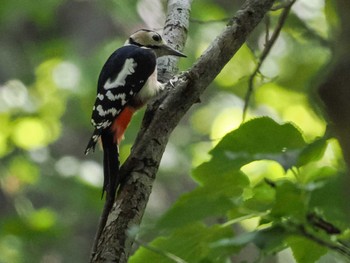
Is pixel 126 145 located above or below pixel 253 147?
above

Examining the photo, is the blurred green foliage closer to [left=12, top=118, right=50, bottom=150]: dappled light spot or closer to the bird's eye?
[left=12, top=118, right=50, bottom=150]: dappled light spot

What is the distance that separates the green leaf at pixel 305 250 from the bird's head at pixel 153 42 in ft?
6.39

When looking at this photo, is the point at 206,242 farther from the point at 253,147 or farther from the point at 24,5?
the point at 24,5

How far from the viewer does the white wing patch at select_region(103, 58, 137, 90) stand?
347cm

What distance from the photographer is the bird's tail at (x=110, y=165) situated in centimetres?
212

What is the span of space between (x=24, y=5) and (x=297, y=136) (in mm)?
4916

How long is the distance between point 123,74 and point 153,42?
9.1 inches

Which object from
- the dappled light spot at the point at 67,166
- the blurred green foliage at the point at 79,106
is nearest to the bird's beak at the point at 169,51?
the blurred green foliage at the point at 79,106

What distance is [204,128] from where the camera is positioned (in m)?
6.41

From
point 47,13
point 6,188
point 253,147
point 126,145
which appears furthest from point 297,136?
point 47,13

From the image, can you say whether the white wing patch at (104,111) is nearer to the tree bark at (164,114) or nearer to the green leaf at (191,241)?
the tree bark at (164,114)

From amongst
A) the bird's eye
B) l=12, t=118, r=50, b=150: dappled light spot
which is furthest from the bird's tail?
l=12, t=118, r=50, b=150: dappled light spot

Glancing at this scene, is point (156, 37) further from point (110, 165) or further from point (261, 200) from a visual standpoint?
point (261, 200)

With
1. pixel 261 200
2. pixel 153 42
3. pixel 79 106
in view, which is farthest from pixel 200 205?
pixel 79 106
